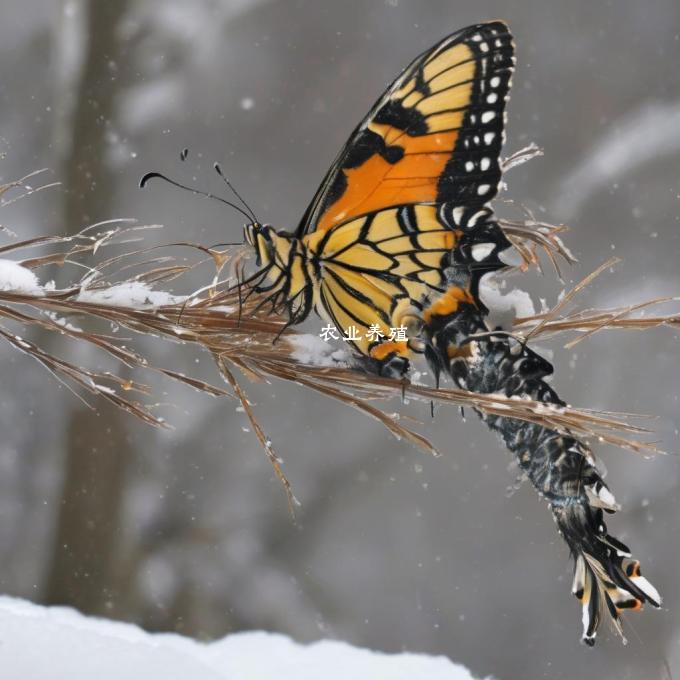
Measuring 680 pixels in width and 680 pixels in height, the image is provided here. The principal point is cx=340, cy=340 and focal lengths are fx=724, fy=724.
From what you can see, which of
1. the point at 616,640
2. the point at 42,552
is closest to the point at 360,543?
the point at 616,640

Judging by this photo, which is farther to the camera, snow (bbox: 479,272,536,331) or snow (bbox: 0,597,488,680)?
snow (bbox: 0,597,488,680)

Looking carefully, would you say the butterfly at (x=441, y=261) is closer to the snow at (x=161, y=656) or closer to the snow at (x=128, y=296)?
the snow at (x=128, y=296)

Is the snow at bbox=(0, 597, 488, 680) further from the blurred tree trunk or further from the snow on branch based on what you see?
the snow on branch

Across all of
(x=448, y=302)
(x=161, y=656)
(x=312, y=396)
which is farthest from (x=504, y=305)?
(x=312, y=396)

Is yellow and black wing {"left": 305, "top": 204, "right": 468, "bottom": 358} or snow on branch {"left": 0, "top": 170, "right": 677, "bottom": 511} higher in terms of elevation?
yellow and black wing {"left": 305, "top": 204, "right": 468, "bottom": 358}

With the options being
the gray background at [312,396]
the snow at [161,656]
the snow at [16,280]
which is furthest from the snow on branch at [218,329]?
the gray background at [312,396]

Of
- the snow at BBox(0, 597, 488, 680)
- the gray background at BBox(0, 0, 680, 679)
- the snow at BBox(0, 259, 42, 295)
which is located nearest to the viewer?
the snow at BBox(0, 259, 42, 295)

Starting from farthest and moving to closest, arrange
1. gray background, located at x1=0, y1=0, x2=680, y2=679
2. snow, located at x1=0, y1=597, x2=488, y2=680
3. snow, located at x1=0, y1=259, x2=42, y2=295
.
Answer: gray background, located at x1=0, y1=0, x2=680, y2=679 < snow, located at x1=0, y1=597, x2=488, y2=680 < snow, located at x1=0, y1=259, x2=42, y2=295

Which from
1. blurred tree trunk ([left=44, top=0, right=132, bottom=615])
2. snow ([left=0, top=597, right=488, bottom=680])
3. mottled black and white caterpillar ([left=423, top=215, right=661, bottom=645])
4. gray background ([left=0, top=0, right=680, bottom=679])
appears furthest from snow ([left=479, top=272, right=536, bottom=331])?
blurred tree trunk ([left=44, top=0, right=132, bottom=615])

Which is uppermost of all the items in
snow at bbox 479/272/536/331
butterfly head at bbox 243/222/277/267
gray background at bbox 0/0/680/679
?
gray background at bbox 0/0/680/679
